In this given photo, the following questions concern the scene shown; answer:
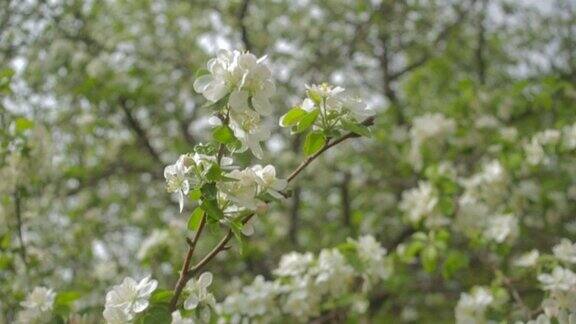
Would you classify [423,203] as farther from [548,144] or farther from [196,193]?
[196,193]

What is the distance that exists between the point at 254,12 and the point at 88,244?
1878 mm

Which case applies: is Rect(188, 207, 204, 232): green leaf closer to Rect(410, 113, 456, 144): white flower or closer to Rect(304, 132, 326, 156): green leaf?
Rect(304, 132, 326, 156): green leaf

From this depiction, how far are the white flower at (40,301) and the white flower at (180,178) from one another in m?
0.76

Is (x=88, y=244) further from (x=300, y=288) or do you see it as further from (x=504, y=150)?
(x=504, y=150)

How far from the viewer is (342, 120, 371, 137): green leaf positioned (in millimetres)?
1504

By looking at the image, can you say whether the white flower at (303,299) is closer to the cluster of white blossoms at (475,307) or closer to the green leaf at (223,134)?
the cluster of white blossoms at (475,307)

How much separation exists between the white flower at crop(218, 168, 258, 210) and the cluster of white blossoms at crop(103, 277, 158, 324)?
325 millimetres

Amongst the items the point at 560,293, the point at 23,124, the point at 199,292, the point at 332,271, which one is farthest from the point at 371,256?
the point at 23,124

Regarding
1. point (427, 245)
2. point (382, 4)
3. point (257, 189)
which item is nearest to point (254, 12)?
point (382, 4)

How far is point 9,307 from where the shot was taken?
2432 mm

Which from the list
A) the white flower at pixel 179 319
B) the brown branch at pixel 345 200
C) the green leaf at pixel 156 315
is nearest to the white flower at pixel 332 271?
the white flower at pixel 179 319

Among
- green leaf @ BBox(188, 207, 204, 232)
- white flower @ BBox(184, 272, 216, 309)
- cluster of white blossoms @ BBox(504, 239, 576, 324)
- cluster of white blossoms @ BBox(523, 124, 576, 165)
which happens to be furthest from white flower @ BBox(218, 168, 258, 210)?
cluster of white blossoms @ BBox(523, 124, 576, 165)

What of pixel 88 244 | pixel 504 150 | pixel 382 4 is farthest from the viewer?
pixel 382 4

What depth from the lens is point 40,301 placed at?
80.0 inches
